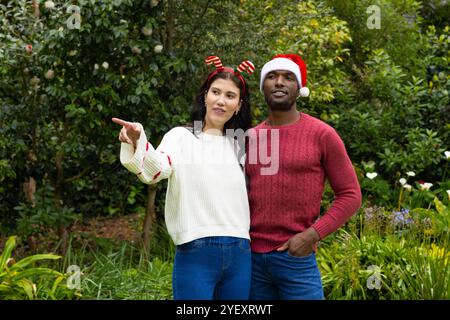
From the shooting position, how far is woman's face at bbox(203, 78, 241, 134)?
2975 millimetres

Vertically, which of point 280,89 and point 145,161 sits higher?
point 280,89

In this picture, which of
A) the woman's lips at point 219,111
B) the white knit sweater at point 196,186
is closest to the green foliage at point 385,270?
the white knit sweater at point 196,186

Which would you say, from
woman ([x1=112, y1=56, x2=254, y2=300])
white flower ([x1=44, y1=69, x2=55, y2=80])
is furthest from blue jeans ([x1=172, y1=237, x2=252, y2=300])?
white flower ([x1=44, y1=69, x2=55, y2=80])

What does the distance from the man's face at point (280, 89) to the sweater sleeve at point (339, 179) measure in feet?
0.69

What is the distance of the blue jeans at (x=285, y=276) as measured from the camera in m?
2.86

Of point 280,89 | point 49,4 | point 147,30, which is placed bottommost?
point 280,89

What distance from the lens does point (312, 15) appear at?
627 centimetres

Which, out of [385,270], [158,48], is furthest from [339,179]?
[158,48]

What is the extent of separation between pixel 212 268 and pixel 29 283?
6.15 feet

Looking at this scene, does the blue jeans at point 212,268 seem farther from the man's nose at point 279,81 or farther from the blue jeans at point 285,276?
the man's nose at point 279,81

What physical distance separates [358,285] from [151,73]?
210 centimetres

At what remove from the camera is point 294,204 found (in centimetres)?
289

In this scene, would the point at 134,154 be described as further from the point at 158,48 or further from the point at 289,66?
the point at 158,48
